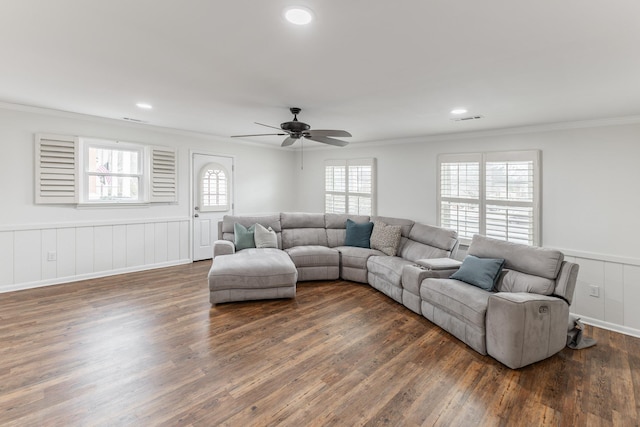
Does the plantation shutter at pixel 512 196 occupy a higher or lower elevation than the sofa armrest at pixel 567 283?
higher

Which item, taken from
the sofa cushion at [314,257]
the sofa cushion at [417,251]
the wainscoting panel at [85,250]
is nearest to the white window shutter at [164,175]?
the wainscoting panel at [85,250]

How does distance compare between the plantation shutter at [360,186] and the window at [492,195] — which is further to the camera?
the plantation shutter at [360,186]

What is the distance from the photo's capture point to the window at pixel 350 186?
6.23 m

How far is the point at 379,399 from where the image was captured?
2.10m

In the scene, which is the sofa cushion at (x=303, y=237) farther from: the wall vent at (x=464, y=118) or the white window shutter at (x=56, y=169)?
the white window shutter at (x=56, y=169)

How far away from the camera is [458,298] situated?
2.98 meters

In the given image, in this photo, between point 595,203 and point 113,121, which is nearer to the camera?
point 595,203

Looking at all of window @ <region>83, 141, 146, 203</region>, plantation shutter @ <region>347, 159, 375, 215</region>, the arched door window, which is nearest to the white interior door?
the arched door window

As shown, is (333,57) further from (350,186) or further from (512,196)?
(350,186)

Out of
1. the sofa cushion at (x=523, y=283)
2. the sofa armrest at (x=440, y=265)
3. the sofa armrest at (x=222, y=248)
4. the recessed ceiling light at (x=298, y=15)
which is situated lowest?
the sofa cushion at (x=523, y=283)

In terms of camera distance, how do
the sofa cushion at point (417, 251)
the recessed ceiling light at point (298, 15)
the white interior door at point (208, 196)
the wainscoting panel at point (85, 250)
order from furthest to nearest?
1. the white interior door at point (208, 196)
2. the sofa cushion at point (417, 251)
3. the wainscoting panel at point (85, 250)
4. the recessed ceiling light at point (298, 15)

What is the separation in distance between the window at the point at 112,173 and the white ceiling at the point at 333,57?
1.01 metres

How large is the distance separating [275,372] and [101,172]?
4.32 meters

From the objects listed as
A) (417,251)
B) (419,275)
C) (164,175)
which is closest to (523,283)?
(419,275)
